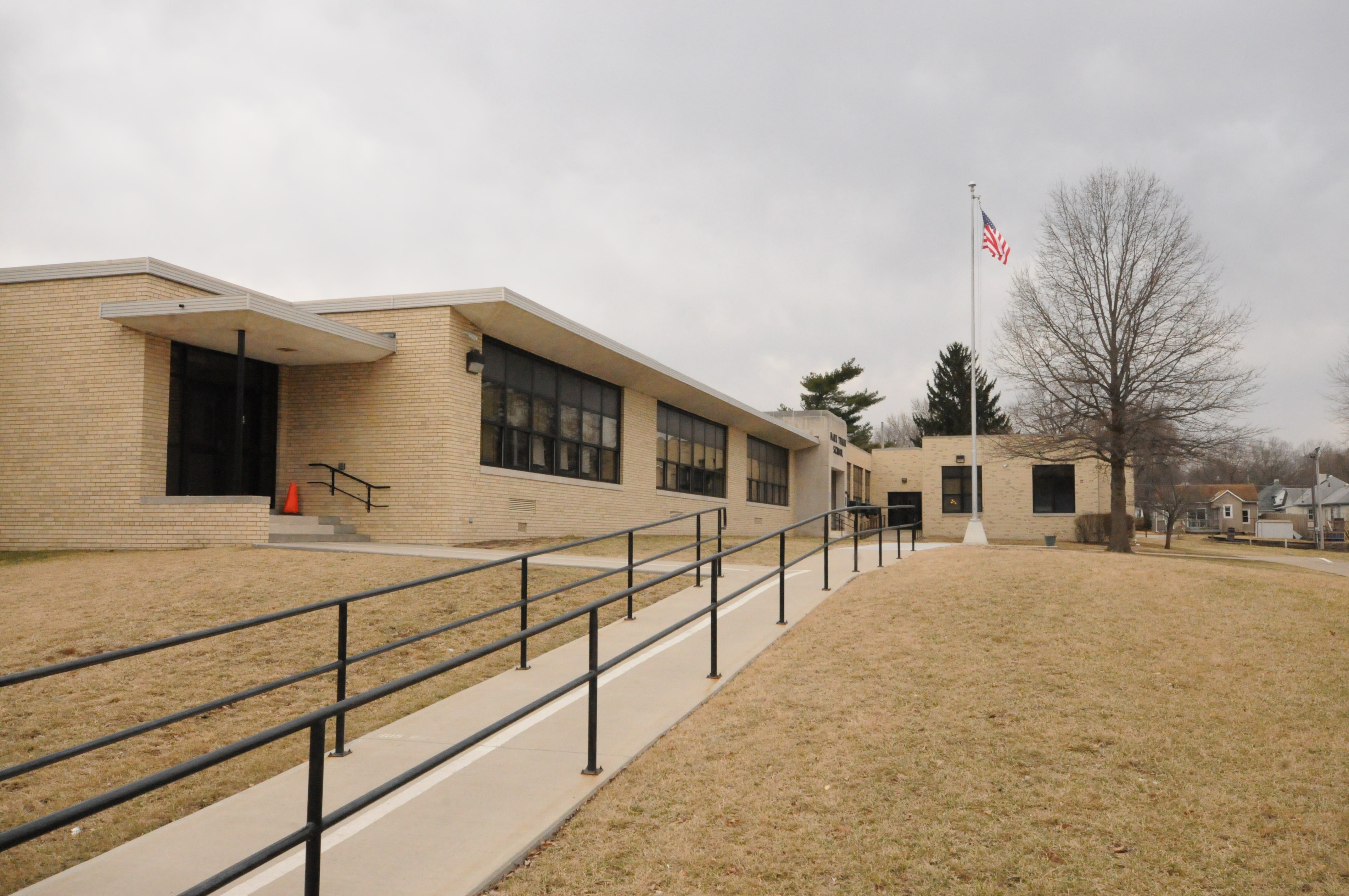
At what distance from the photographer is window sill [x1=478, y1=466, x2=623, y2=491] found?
56.4 ft

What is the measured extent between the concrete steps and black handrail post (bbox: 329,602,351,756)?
9.14 metres

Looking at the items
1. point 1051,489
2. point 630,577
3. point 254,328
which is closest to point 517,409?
point 254,328

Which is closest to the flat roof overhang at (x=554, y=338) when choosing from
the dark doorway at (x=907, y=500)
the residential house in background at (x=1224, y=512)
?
the dark doorway at (x=907, y=500)

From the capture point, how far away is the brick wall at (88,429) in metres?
14.0

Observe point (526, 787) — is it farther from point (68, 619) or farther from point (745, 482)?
point (745, 482)

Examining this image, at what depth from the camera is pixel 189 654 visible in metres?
8.02

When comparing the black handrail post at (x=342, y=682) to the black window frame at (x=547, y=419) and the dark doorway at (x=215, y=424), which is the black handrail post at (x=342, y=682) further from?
the black window frame at (x=547, y=419)

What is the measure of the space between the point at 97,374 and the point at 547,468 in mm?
8021

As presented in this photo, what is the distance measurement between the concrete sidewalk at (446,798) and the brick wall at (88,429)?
29.5ft

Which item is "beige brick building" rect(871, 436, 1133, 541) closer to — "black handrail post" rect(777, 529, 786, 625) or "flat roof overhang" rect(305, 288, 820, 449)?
"flat roof overhang" rect(305, 288, 820, 449)

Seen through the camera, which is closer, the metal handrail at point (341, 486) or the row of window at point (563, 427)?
the metal handrail at point (341, 486)

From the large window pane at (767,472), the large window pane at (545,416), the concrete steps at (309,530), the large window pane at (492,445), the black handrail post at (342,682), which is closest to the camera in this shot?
the black handrail post at (342,682)

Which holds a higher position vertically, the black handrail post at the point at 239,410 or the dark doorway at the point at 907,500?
the black handrail post at the point at 239,410

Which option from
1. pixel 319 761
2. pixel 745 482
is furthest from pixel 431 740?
pixel 745 482
